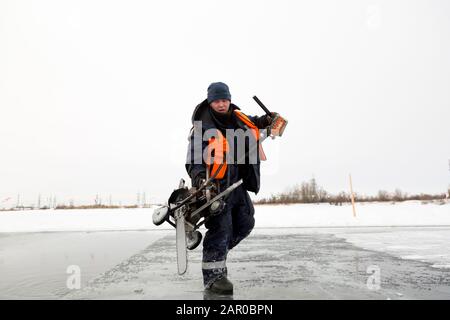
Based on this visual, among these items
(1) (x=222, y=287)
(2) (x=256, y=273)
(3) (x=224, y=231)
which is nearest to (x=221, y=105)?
(3) (x=224, y=231)

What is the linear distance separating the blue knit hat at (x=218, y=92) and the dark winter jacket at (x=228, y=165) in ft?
0.38

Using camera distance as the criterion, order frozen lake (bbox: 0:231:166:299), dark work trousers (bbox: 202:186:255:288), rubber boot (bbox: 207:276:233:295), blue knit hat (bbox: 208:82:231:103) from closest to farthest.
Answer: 1. rubber boot (bbox: 207:276:233:295)
2. dark work trousers (bbox: 202:186:255:288)
3. frozen lake (bbox: 0:231:166:299)
4. blue knit hat (bbox: 208:82:231:103)

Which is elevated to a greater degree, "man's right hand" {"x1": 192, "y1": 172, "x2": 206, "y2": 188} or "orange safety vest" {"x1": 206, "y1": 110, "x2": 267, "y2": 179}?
"orange safety vest" {"x1": 206, "y1": 110, "x2": 267, "y2": 179}

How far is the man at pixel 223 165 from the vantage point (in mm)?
3066

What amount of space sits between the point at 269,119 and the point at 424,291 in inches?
76.4

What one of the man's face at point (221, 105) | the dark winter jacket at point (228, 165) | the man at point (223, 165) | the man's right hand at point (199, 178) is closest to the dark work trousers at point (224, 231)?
the man at point (223, 165)

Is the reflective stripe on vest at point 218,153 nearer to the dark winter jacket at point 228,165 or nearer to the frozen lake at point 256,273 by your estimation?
the dark winter jacket at point 228,165

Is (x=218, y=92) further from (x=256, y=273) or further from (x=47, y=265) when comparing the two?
(x=47, y=265)

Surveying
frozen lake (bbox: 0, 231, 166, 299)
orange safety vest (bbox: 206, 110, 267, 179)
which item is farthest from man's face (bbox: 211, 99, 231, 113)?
frozen lake (bbox: 0, 231, 166, 299)

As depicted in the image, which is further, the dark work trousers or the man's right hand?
the man's right hand

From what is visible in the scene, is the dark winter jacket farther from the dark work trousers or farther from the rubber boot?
the rubber boot

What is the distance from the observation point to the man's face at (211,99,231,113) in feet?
10.8
